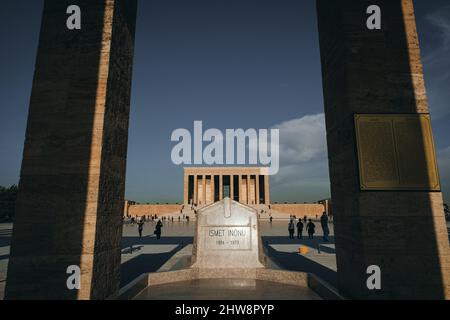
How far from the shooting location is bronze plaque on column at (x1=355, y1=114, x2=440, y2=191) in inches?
197

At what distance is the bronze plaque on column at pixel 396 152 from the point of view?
5.02 metres

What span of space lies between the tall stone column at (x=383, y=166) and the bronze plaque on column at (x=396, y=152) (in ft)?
0.06

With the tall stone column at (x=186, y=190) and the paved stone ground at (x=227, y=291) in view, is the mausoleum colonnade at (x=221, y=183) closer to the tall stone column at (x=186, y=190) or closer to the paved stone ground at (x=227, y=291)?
the tall stone column at (x=186, y=190)

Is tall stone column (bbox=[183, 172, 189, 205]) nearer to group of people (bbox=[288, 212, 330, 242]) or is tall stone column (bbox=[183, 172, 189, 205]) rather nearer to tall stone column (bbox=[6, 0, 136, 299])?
group of people (bbox=[288, 212, 330, 242])

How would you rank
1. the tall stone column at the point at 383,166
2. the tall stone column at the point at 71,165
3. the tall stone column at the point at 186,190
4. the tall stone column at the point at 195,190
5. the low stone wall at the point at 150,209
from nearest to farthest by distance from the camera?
1. the tall stone column at the point at 71,165
2. the tall stone column at the point at 383,166
3. the tall stone column at the point at 186,190
4. the low stone wall at the point at 150,209
5. the tall stone column at the point at 195,190

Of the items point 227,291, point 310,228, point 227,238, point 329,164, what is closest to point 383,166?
point 329,164

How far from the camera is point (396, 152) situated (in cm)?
512

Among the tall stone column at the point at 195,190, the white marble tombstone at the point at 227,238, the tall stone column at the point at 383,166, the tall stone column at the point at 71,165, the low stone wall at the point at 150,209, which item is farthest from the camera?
the tall stone column at the point at 195,190

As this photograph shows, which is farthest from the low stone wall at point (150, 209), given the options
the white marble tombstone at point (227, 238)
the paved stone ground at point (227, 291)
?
the paved stone ground at point (227, 291)

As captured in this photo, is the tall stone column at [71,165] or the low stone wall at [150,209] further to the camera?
the low stone wall at [150,209]

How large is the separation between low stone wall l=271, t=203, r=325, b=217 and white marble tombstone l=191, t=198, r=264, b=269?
55.0 metres

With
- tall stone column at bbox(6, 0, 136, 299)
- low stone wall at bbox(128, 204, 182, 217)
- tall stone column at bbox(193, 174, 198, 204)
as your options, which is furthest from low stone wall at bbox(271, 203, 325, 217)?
tall stone column at bbox(6, 0, 136, 299)

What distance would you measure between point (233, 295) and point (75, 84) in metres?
5.69
